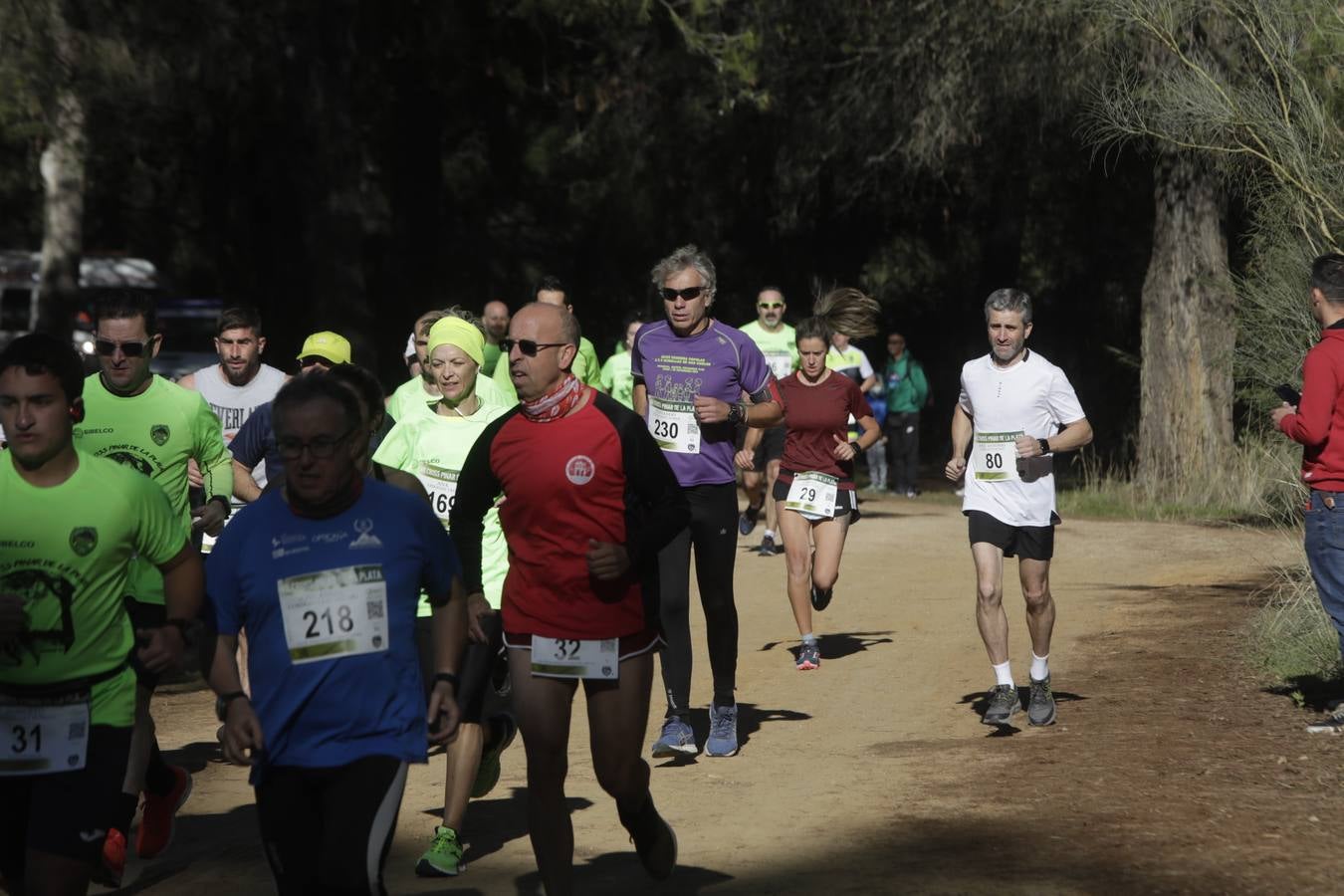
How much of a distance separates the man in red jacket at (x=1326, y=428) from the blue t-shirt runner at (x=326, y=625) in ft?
15.8

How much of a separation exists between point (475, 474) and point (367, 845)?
176 cm

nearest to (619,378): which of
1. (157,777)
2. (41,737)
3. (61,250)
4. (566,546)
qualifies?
(157,777)

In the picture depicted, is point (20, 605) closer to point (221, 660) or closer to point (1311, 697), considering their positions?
point (221, 660)

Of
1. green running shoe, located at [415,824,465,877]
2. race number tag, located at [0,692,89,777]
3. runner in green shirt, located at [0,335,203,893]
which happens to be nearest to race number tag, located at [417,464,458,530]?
green running shoe, located at [415,824,465,877]

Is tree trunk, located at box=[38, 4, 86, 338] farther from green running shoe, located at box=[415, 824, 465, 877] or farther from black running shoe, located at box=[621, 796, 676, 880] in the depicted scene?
black running shoe, located at box=[621, 796, 676, 880]

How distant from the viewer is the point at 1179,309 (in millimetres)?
21312

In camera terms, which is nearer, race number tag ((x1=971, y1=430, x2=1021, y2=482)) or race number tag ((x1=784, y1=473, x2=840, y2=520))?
race number tag ((x1=971, y1=430, x2=1021, y2=482))

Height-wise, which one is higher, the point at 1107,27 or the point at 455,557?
the point at 1107,27

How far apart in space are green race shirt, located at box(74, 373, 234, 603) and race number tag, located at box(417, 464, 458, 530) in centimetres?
92

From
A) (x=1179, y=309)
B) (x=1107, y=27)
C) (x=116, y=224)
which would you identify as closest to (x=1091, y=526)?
(x=1179, y=309)

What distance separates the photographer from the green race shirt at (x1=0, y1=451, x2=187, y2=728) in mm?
5148

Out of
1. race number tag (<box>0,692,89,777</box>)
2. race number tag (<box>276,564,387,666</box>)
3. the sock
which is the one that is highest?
race number tag (<box>276,564,387,666</box>)

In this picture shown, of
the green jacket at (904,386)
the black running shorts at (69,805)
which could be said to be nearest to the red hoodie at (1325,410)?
the black running shorts at (69,805)

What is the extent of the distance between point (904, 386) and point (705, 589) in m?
16.4
